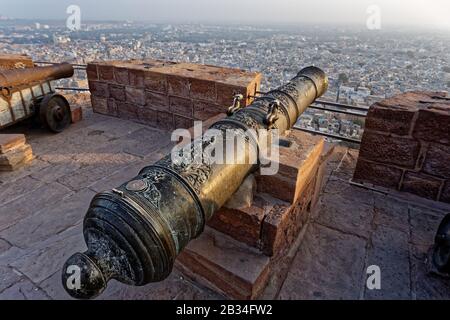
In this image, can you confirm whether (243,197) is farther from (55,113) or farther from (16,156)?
(55,113)

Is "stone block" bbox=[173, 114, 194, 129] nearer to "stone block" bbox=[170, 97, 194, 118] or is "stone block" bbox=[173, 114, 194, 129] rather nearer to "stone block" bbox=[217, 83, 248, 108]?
"stone block" bbox=[170, 97, 194, 118]

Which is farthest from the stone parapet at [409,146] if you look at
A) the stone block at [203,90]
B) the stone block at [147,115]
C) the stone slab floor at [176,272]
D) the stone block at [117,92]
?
the stone block at [117,92]

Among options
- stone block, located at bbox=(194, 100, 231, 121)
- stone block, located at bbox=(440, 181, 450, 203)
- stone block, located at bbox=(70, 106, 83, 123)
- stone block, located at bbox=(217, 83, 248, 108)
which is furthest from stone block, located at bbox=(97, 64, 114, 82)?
stone block, located at bbox=(440, 181, 450, 203)

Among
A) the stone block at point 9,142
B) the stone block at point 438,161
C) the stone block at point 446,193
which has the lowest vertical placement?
the stone block at point 446,193

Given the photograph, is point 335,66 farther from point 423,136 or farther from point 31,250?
point 31,250

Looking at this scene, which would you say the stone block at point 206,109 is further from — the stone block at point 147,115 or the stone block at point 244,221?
the stone block at point 244,221

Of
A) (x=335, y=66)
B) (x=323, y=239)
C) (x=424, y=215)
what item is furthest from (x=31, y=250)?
(x=335, y=66)
